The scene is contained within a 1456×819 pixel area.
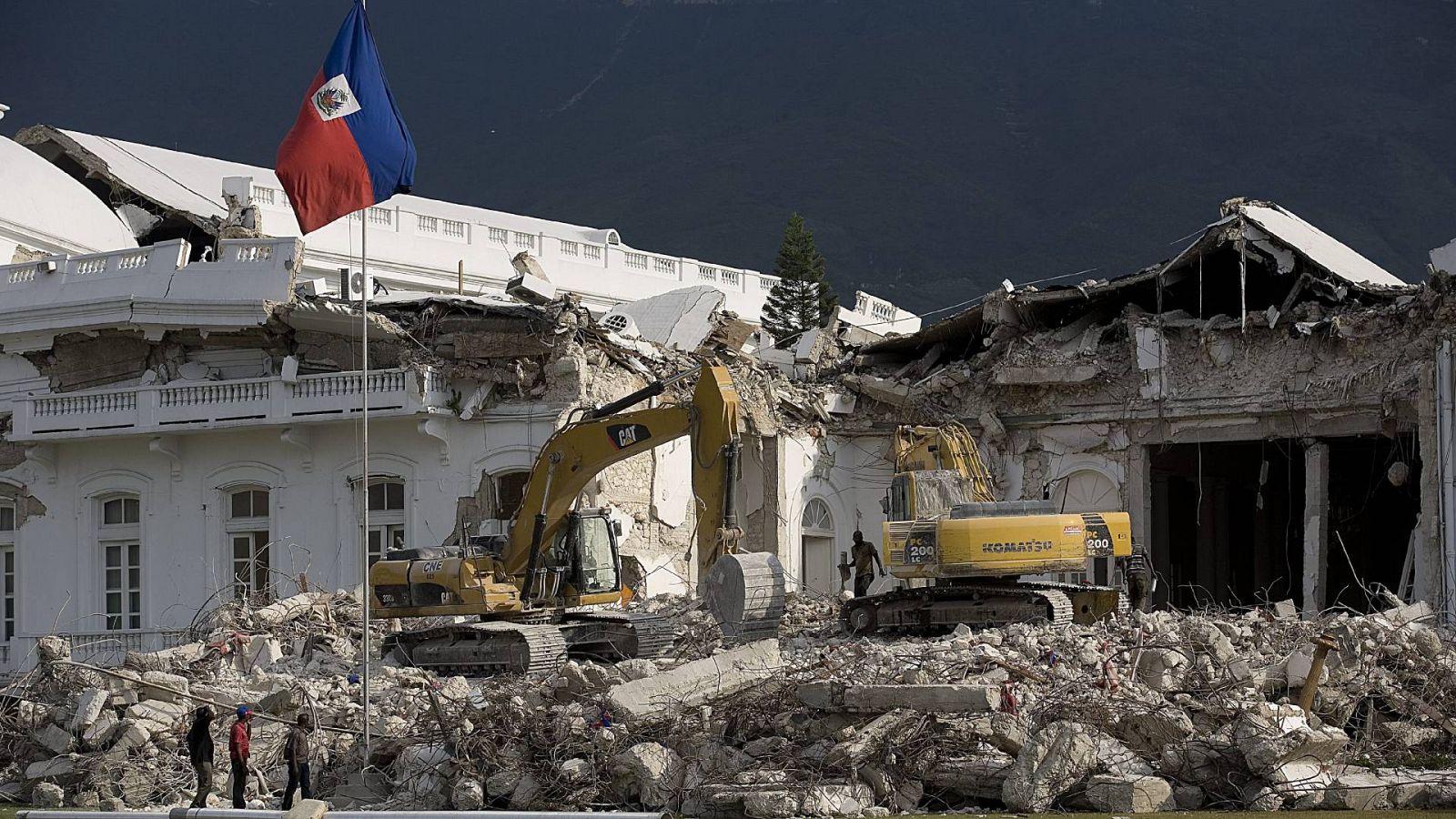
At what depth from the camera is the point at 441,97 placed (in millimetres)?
125625

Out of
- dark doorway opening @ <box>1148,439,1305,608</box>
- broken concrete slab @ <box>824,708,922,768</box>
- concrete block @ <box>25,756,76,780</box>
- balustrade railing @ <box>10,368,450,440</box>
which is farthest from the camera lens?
dark doorway opening @ <box>1148,439,1305,608</box>

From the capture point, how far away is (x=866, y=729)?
42.8 feet

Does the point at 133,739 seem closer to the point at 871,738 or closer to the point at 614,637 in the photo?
the point at 614,637

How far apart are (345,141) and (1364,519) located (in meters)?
21.9

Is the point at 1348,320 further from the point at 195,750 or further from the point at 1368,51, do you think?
the point at 1368,51

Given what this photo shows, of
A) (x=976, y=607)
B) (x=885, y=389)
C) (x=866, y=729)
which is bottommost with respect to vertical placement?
(x=866, y=729)

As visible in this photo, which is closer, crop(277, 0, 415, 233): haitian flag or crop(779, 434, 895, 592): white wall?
crop(277, 0, 415, 233): haitian flag

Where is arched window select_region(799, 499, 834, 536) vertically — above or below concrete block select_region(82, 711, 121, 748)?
above

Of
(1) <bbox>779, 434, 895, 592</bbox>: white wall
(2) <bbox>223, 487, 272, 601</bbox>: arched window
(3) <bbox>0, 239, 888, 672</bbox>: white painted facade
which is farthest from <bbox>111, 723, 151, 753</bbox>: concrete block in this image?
(1) <bbox>779, 434, 895, 592</bbox>: white wall

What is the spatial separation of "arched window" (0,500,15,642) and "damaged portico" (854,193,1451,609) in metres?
14.7

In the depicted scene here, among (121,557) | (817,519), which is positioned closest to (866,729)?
(817,519)

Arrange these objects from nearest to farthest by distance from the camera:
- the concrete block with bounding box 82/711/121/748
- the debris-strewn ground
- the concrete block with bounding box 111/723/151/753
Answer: the debris-strewn ground → the concrete block with bounding box 111/723/151/753 → the concrete block with bounding box 82/711/121/748

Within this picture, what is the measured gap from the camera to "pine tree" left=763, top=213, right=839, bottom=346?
41438mm

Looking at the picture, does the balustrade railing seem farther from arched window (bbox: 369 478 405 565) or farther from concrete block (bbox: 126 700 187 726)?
concrete block (bbox: 126 700 187 726)
